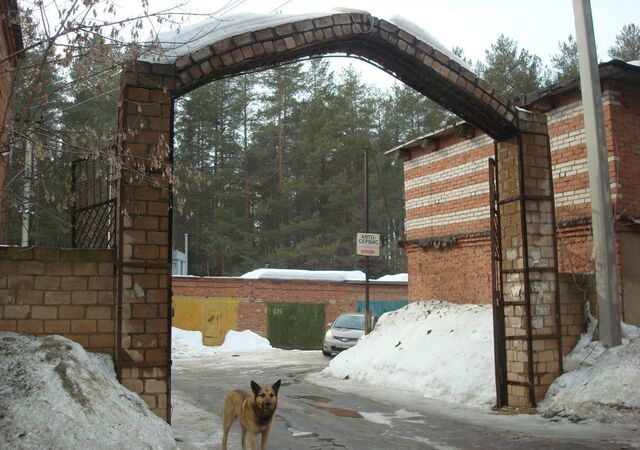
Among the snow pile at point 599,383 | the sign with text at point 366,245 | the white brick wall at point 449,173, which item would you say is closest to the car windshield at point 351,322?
the sign with text at point 366,245

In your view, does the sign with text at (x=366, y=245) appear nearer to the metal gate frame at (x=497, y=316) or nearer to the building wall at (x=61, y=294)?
the metal gate frame at (x=497, y=316)

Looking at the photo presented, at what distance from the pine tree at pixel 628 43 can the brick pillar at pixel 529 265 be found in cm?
3312

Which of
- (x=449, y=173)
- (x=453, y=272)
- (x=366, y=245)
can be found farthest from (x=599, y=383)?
(x=366, y=245)

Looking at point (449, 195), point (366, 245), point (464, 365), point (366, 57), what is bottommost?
point (464, 365)

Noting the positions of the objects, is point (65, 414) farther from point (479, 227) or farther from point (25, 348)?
point (479, 227)

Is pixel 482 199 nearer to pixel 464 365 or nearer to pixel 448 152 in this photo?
pixel 448 152

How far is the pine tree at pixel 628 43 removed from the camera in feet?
130

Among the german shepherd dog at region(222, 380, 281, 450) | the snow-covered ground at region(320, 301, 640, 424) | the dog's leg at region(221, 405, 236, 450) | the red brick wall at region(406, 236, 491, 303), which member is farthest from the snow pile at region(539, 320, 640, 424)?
the dog's leg at region(221, 405, 236, 450)

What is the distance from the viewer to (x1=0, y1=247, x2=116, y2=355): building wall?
725 centimetres

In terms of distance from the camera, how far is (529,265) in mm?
10641

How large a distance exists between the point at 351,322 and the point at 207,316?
8921 millimetres

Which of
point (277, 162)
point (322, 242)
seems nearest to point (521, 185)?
point (322, 242)

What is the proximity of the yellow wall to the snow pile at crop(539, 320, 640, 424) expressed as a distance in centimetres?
2099

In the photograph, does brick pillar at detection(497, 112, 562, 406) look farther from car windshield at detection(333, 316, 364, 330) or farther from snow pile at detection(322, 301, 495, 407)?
car windshield at detection(333, 316, 364, 330)
